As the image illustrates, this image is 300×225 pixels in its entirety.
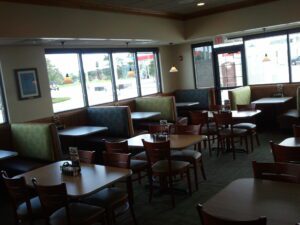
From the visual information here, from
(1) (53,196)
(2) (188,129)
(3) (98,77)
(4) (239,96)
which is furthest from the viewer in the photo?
(4) (239,96)

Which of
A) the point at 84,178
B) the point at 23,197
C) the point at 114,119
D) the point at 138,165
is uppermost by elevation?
the point at 114,119

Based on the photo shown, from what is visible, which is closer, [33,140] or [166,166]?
[166,166]

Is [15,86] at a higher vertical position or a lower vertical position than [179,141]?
higher

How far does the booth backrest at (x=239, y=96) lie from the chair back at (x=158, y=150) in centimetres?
409

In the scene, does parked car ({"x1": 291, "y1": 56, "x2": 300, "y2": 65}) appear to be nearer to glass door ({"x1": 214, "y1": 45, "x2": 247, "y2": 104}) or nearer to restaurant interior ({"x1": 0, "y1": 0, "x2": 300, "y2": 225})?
restaurant interior ({"x1": 0, "y1": 0, "x2": 300, "y2": 225})

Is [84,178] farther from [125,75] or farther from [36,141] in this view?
[125,75]

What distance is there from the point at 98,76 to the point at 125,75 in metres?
0.99

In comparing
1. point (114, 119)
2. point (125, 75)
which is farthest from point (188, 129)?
point (125, 75)

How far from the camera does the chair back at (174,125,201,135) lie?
4.80 metres

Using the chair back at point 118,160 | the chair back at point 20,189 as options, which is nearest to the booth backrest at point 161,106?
the chair back at point 118,160

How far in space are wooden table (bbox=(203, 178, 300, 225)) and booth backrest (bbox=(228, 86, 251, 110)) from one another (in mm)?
5317

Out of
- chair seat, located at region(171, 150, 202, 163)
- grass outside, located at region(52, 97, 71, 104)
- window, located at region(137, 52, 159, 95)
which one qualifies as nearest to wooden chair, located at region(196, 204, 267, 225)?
chair seat, located at region(171, 150, 202, 163)

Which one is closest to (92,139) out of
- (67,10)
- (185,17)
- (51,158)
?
(51,158)

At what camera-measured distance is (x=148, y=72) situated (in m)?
9.17
